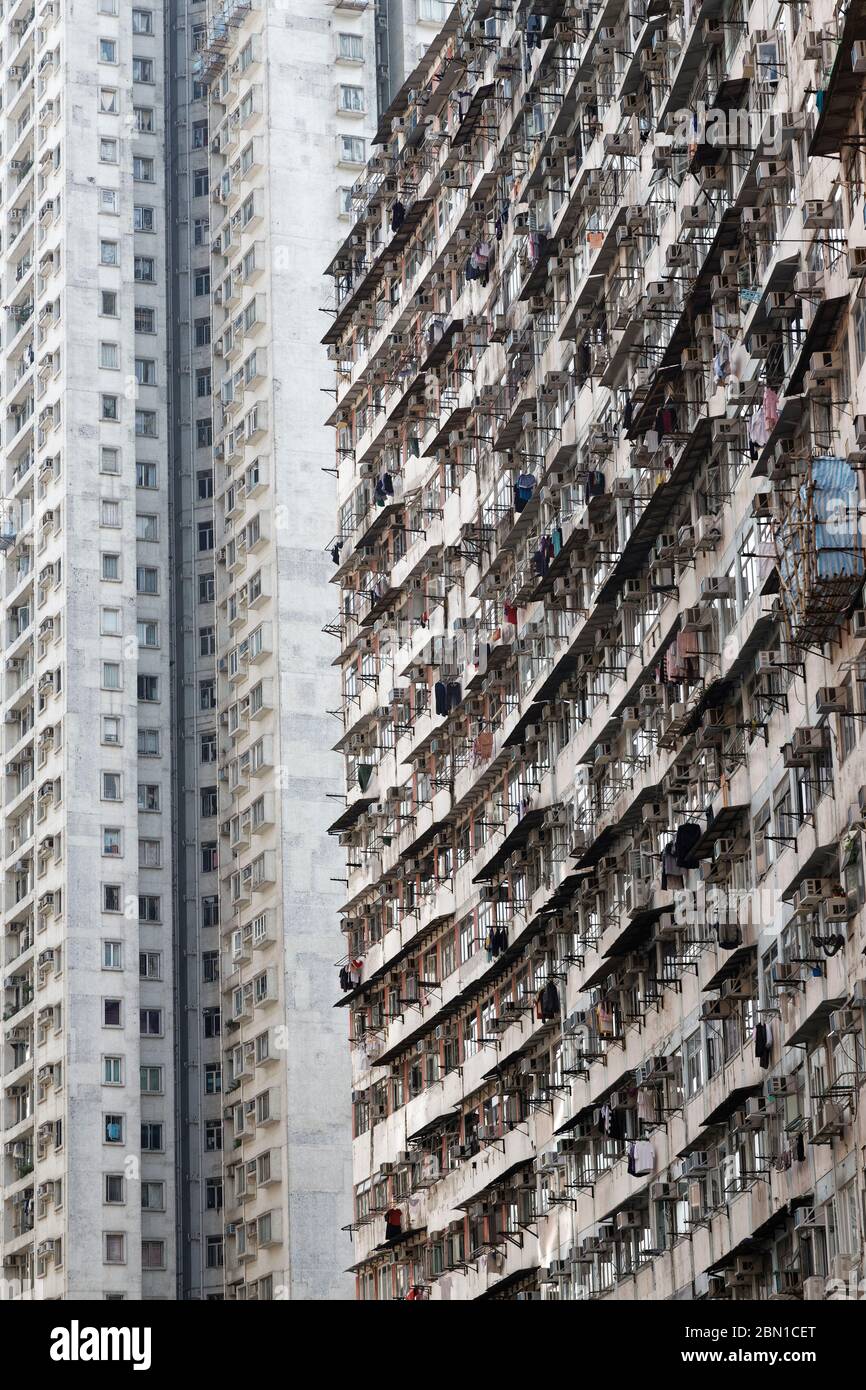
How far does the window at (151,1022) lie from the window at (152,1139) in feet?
9.29

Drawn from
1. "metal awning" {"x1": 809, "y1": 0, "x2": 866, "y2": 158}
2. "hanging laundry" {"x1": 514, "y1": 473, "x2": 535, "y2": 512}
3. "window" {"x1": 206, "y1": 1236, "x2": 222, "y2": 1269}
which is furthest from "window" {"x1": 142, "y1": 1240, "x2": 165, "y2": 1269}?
"metal awning" {"x1": 809, "y1": 0, "x2": 866, "y2": 158}

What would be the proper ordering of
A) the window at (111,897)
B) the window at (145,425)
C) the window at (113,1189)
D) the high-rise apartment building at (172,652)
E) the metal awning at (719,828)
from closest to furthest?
the metal awning at (719,828)
the high-rise apartment building at (172,652)
the window at (113,1189)
the window at (111,897)
the window at (145,425)

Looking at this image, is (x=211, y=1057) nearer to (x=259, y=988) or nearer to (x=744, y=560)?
(x=259, y=988)

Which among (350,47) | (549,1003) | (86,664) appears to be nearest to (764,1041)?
(549,1003)

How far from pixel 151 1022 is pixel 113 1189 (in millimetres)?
5553

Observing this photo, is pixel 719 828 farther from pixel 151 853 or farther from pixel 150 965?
pixel 151 853

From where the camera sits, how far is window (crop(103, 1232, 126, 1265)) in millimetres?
77312

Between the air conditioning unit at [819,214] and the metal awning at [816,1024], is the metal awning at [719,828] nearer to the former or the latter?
the metal awning at [816,1024]

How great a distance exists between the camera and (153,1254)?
78812 millimetres

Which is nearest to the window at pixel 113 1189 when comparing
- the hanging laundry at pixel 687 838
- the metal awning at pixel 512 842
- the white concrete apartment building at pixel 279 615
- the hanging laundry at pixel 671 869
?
the white concrete apartment building at pixel 279 615

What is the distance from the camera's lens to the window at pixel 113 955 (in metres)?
80.8

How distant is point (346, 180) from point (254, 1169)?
30868mm

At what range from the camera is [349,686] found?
67.8 m
